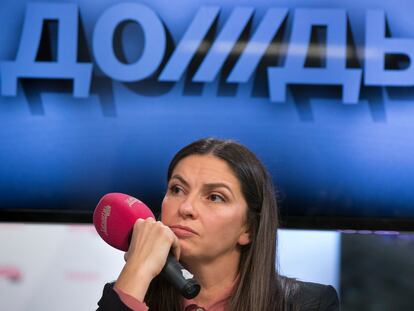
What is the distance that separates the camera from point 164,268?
1.53 meters

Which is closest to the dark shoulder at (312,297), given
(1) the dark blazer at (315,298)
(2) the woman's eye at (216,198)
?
(1) the dark blazer at (315,298)

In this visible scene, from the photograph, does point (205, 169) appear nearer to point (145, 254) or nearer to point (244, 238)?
point (244, 238)

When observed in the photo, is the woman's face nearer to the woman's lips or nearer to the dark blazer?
the woman's lips

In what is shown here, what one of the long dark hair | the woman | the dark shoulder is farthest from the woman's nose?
the dark shoulder

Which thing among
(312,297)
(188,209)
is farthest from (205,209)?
(312,297)

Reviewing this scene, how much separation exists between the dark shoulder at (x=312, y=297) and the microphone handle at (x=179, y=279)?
0.49 metres

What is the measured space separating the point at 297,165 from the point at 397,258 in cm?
56

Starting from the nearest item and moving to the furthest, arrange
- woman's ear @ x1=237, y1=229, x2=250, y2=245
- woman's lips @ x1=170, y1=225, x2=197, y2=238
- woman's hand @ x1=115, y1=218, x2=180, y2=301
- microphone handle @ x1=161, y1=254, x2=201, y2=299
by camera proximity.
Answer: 1. microphone handle @ x1=161, y1=254, x2=201, y2=299
2. woman's hand @ x1=115, y1=218, x2=180, y2=301
3. woman's lips @ x1=170, y1=225, x2=197, y2=238
4. woman's ear @ x1=237, y1=229, x2=250, y2=245

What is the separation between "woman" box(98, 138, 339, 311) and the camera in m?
1.70

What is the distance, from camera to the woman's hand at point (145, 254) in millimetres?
1525

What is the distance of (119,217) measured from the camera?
1.61 metres

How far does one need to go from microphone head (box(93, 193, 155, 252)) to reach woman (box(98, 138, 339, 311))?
3cm

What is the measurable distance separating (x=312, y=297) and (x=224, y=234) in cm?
42

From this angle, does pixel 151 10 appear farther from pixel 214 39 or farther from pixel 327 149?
pixel 327 149
